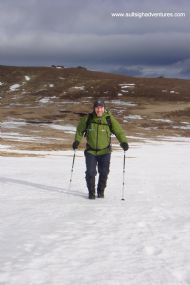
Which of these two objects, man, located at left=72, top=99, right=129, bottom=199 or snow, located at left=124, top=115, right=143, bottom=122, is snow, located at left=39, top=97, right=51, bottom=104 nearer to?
snow, located at left=124, top=115, right=143, bottom=122

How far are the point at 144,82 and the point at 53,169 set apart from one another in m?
103

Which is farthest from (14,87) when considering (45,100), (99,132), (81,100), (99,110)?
(99,110)

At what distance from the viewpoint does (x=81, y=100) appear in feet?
342

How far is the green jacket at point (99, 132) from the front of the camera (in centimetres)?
1271

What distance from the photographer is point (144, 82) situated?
123m

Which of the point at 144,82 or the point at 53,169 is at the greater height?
the point at 144,82

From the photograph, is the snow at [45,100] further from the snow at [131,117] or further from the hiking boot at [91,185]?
the hiking boot at [91,185]

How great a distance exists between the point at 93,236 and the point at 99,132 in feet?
15.0

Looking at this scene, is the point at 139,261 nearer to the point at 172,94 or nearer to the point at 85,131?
the point at 85,131

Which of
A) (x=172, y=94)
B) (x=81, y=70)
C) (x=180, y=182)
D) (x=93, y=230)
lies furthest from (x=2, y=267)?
(x=81, y=70)

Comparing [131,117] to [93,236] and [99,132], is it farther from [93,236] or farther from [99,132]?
[93,236]

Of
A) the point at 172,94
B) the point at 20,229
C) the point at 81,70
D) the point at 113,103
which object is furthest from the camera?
the point at 81,70

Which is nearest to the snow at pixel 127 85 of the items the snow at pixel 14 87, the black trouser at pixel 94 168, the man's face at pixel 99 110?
the snow at pixel 14 87

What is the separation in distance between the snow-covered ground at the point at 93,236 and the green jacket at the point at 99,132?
4.31 feet
